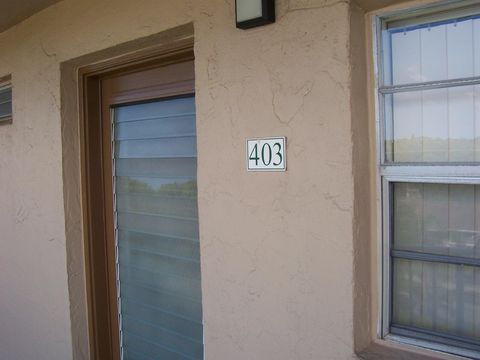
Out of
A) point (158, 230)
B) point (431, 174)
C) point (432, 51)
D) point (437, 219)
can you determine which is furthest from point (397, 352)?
point (158, 230)

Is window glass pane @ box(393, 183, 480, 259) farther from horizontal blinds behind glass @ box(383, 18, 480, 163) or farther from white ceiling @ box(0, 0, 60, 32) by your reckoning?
white ceiling @ box(0, 0, 60, 32)

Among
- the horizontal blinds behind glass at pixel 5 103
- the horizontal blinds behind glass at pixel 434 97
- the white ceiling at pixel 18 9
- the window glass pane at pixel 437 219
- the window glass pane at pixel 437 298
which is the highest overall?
the white ceiling at pixel 18 9

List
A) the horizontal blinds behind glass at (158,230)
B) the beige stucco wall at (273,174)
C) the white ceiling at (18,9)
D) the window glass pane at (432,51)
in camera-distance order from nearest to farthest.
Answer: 1. the window glass pane at (432,51)
2. the beige stucco wall at (273,174)
3. the horizontal blinds behind glass at (158,230)
4. the white ceiling at (18,9)

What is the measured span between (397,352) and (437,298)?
0.25m

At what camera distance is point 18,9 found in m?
2.90

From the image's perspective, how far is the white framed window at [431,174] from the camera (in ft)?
5.17

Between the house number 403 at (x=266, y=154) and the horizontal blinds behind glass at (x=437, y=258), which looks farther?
the house number 403 at (x=266, y=154)

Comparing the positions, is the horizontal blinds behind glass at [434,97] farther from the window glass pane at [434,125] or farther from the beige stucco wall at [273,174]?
the beige stucco wall at [273,174]

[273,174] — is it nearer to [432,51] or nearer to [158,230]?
[432,51]

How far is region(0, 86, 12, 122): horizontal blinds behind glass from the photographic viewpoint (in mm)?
3424

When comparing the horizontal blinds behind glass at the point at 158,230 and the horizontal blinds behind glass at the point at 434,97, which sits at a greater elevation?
the horizontal blinds behind glass at the point at 434,97

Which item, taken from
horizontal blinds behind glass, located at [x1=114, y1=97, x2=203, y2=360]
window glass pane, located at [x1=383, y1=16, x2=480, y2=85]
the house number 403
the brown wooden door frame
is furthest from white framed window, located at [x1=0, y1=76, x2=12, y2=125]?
window glass pane, located at [x1=383, y1=16, x2=480, y2=85]

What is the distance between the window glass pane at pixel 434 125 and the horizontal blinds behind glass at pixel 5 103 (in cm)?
284

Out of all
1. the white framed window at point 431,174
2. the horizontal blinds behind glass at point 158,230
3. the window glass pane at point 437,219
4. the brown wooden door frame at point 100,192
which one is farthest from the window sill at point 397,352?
the brown wooden door frame at point 100,192
